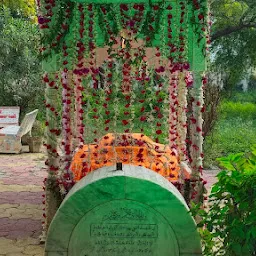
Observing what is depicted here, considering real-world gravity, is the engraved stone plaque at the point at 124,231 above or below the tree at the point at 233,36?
below

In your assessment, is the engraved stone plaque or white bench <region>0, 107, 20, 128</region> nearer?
the engraved stone plaque

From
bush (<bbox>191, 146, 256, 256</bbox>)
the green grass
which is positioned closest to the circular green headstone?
bush (<bbox>191, 146, 256, 256</bbox>)

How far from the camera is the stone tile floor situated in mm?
5566

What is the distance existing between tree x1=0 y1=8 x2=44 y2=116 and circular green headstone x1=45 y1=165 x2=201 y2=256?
10839 mm

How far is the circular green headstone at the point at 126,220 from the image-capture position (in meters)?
3.49

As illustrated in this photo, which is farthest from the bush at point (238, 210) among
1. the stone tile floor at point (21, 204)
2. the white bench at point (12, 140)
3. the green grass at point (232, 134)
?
the white bench at point (12, 140)

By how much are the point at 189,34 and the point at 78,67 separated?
45.6 inches

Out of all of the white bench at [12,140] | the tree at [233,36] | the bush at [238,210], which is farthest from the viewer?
the tree at [233,36]

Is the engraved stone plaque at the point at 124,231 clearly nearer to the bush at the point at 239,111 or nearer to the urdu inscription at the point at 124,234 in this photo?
the urdu inscription at the point at 124,234

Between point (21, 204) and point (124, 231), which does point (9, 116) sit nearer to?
point (21, 204)

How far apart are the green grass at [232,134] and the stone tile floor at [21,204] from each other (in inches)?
65.0

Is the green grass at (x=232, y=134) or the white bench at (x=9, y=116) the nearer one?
the green grass at (x=232, y=134)

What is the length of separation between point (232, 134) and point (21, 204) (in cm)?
786

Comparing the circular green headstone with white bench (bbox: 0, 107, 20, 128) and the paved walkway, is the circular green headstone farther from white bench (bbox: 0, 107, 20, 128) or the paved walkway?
white bench (bbox: 0, 107, 20, 128)
